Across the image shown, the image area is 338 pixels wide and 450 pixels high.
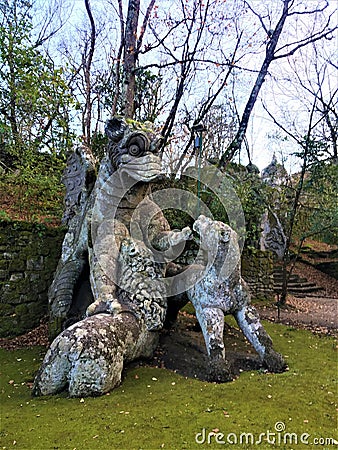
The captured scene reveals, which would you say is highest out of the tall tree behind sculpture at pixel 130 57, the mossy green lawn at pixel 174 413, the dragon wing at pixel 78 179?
the tall tree behind sculpture at pixel 130 57

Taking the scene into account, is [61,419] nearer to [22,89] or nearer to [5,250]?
[5,250]

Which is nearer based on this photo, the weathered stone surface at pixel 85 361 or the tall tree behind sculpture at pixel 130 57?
the weathered stone surface at pixel 85 361

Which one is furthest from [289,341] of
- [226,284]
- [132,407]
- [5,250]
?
[5,250]

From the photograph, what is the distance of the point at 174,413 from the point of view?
2.51m

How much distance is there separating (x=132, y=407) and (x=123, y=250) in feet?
5.17

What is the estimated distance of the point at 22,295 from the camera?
5531 millimetres

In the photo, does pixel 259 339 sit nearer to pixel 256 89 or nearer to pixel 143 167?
pixel 143 167

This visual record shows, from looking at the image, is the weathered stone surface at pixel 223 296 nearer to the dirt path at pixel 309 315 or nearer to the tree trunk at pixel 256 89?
the dirt path at pixel 309 315

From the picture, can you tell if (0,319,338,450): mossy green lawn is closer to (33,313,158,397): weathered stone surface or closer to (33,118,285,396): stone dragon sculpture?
(33,313,158,397): weathered stone surface

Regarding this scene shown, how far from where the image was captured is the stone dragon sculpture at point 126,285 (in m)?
3.00

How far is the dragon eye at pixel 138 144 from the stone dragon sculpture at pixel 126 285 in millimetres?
10

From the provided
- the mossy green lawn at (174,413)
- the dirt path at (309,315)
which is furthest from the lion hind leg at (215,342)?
the dirt path at (309,315)

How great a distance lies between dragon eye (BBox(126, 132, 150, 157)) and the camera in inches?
147

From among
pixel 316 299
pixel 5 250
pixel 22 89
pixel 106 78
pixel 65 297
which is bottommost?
pixel 316 299
